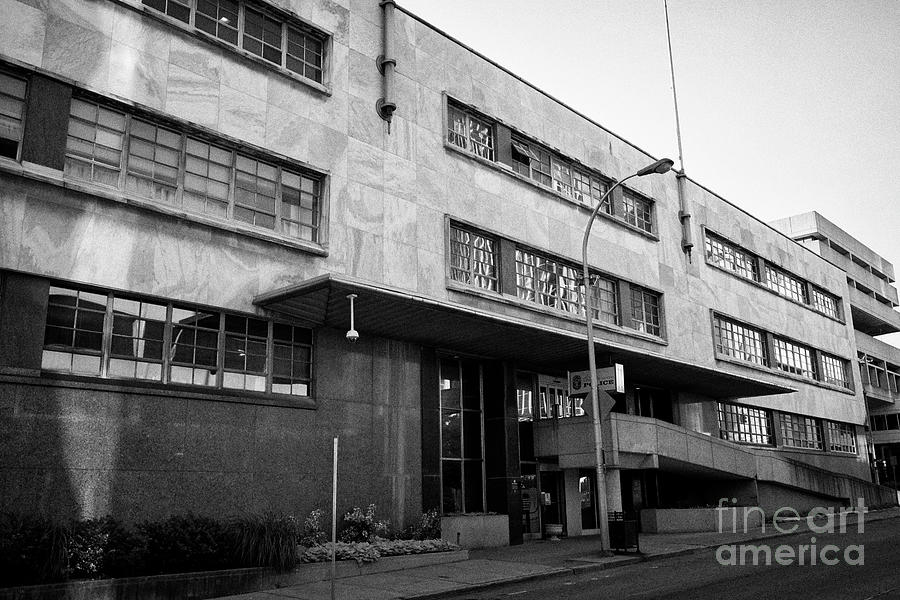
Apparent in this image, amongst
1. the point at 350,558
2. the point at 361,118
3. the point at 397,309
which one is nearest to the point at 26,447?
the point at 350,558

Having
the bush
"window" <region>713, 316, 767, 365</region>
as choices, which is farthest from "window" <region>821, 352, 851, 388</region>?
the bush

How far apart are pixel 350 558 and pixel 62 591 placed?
6.22 m

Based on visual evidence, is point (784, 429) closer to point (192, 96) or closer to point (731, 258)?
point (731, 258)

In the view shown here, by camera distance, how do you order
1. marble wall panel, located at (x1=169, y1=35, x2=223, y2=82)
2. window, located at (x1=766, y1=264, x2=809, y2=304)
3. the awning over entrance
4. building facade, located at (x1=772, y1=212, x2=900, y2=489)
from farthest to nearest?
building facade, located at (x1=772, y1=212, x2=900, y2=489), window, located at (x1=766, y1=264, x2=809, y2=304), marble wall panel, located at (x1=169, y1=35, x2=223, y2=82), the awning over entrance

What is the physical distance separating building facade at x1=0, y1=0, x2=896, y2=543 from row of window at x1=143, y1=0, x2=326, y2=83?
0.24 ft

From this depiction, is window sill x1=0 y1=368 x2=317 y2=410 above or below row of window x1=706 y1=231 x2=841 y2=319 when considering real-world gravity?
below

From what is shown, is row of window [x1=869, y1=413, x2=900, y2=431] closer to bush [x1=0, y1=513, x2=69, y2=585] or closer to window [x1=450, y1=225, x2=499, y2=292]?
window [x1=450, y1=225, x2=499, y2=292]

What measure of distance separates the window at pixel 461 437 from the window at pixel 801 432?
79.3 feet

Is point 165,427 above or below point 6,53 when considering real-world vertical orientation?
below

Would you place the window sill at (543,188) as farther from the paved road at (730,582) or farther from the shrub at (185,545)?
the shrub at (185,545)

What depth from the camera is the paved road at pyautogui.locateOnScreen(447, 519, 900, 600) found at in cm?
1375

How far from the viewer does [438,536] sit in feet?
67.6

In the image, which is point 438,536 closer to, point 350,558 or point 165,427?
point 350,558

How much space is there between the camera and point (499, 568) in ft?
58.4
